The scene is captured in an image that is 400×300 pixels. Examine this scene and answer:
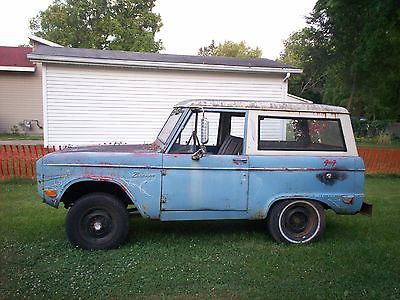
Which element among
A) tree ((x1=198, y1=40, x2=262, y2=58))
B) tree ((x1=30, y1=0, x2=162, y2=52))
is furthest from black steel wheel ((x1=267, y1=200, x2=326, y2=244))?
tree ((x1=198, y1=40, x2=262, y2=58))

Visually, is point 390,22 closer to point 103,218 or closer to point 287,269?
point 287,269

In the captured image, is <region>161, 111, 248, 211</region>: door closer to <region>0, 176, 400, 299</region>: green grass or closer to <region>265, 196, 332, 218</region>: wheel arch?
<region>265, 196, 332, 218</region>: wheel arch

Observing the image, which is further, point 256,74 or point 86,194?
point 256,74

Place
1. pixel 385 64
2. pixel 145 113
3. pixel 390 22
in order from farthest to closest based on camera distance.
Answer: pixel 385 64 < pixel 145 113 < pixel 390 22

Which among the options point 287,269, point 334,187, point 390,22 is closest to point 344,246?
point 334,187

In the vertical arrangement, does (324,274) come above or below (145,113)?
below

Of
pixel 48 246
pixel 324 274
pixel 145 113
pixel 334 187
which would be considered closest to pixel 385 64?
pixel 145 113

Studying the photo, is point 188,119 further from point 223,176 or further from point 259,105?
point 259,105

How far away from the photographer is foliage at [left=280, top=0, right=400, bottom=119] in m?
9.87

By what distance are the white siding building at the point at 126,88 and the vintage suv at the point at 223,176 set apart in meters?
7.70

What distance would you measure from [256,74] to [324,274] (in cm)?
994

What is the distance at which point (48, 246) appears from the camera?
520cm

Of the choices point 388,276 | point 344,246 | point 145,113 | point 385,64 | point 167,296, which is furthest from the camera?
point 385,64

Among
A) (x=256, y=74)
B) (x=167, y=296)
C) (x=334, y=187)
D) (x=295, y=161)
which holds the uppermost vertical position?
(x=256, y=74)
